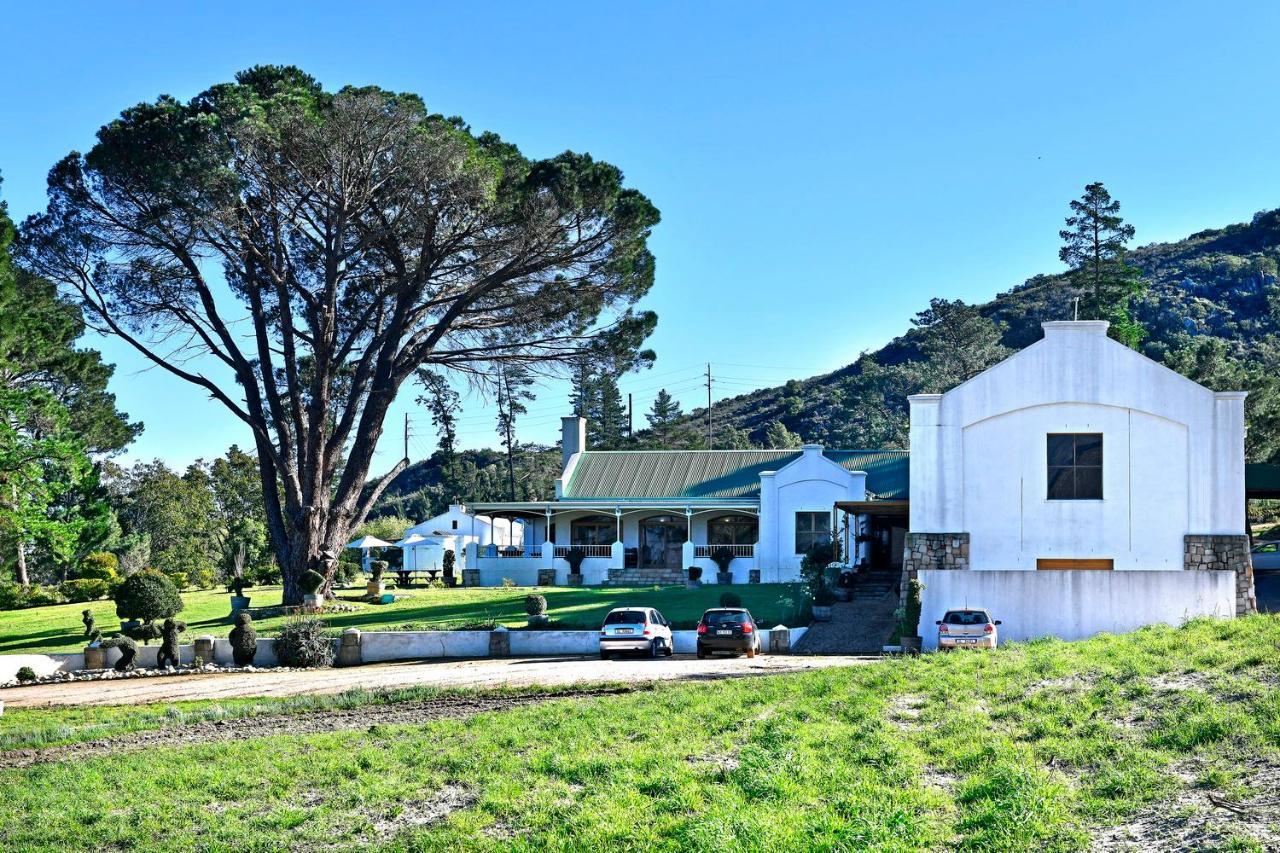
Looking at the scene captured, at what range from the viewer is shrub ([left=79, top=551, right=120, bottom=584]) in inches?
2137

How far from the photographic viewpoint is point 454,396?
46.2 m

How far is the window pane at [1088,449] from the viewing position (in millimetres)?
31766

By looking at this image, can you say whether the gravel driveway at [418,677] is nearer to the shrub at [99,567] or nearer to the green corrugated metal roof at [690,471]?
the green corrugated metal roof at [690,471]

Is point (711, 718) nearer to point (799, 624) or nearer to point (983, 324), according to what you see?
point (799, 624)

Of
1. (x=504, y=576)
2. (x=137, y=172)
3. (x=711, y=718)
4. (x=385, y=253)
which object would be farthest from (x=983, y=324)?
(x=711, y=718)

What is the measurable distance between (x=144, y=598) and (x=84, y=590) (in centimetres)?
1905

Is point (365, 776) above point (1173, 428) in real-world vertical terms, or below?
below

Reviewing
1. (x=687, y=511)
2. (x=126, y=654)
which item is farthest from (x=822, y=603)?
(x=126, y=654)

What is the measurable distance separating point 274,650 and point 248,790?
62.2ft

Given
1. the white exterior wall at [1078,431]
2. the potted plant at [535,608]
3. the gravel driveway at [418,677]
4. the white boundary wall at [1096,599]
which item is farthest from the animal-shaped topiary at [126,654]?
the white boundary wall at [1096,599]

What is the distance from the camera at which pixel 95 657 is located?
3125 centimetres

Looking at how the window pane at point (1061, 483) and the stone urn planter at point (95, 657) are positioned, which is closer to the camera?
the stone urn planter at point (95, 657)

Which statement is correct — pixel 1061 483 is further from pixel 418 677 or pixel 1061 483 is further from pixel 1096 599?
pixel 418 677

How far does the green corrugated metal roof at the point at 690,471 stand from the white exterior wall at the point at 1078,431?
612 inches
